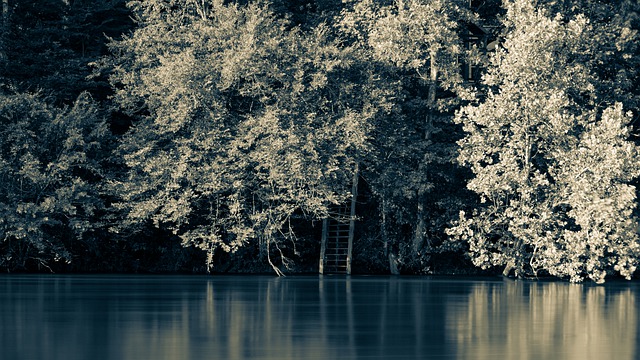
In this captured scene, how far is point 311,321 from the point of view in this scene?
19453 mm

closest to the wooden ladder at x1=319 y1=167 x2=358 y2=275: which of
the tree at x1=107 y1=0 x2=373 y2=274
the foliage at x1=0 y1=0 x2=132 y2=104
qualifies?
the tree at x1=107 y1=0 x2=373 y2=274

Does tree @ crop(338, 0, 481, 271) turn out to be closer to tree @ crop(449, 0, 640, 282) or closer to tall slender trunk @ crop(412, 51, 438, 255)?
tall slender trunk @ crop(412, 51, 438, 255)

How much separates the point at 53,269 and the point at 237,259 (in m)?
6.35

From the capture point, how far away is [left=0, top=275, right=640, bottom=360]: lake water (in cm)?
1464

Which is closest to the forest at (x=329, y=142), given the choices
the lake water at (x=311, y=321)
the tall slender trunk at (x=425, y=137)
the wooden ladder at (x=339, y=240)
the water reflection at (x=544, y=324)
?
the tall slender trunk at (x=425, y=137)

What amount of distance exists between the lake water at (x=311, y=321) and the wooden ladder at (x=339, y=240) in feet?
25.7

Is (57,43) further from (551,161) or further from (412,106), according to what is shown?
(551,161)

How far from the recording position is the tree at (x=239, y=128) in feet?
121

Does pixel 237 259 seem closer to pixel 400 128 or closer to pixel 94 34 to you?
pixel 400 128

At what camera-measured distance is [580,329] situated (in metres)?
18.2

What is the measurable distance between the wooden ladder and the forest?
0.59m

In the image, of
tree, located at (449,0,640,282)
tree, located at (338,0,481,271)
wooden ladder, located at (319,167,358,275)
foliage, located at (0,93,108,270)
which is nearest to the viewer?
tree, located at (449,0,640,282)

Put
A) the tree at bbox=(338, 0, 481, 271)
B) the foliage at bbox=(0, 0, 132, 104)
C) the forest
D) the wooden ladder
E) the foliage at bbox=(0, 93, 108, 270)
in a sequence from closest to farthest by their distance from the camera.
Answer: the forest, the foliage at bbox=(0, 93, 108, 270), the tree at bbox=(338, 0, 481, 271), the wooden ladder, the foliage at bbox=(0, 0, 132, 104)

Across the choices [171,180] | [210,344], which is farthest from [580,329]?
[171,180]
